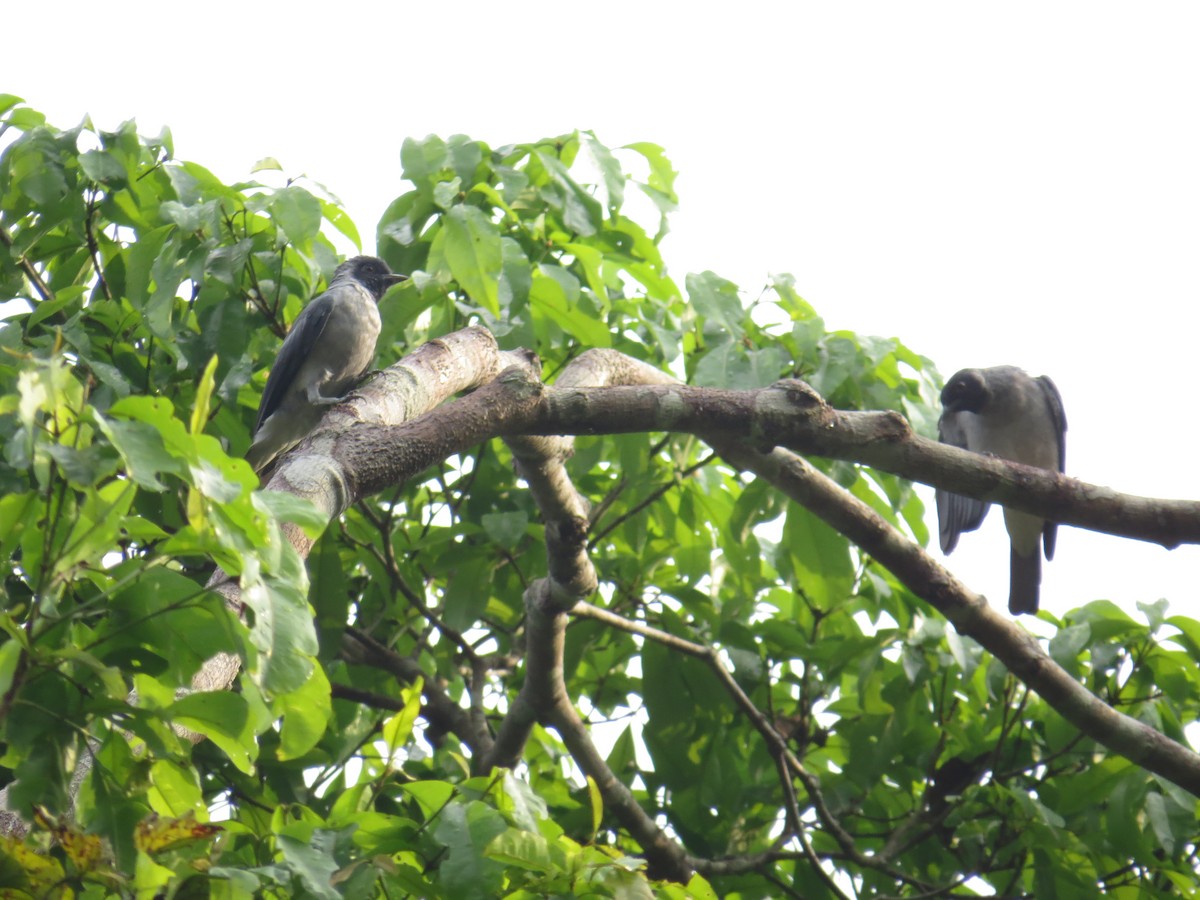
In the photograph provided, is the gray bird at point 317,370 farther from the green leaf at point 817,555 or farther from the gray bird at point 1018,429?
the gray bird at point 1018,429

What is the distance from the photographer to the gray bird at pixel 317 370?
4.36m

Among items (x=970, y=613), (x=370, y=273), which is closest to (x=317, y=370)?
(x=370, y=273)

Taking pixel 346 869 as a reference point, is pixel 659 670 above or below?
above

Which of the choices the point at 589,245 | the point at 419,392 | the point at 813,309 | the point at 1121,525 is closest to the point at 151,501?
the point at 419,392

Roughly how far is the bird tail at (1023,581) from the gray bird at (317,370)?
361 cm

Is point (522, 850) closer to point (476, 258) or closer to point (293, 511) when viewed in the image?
point (293, 511)

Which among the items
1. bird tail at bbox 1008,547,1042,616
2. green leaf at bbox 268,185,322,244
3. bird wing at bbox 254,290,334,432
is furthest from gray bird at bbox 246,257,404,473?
bird tail at bbox 1008,547,1042,616

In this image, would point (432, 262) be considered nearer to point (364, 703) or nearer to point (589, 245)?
point (589, 245)

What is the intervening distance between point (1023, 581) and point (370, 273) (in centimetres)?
378

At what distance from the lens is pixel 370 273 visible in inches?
207

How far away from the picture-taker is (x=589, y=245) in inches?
Result: 163

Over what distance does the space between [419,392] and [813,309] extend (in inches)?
67.3

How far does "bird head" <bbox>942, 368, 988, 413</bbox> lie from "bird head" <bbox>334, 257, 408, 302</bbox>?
307 cm

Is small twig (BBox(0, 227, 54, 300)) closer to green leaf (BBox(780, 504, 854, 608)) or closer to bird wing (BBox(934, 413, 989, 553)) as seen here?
green leaf (BBox(780, 504, 854, 608))
